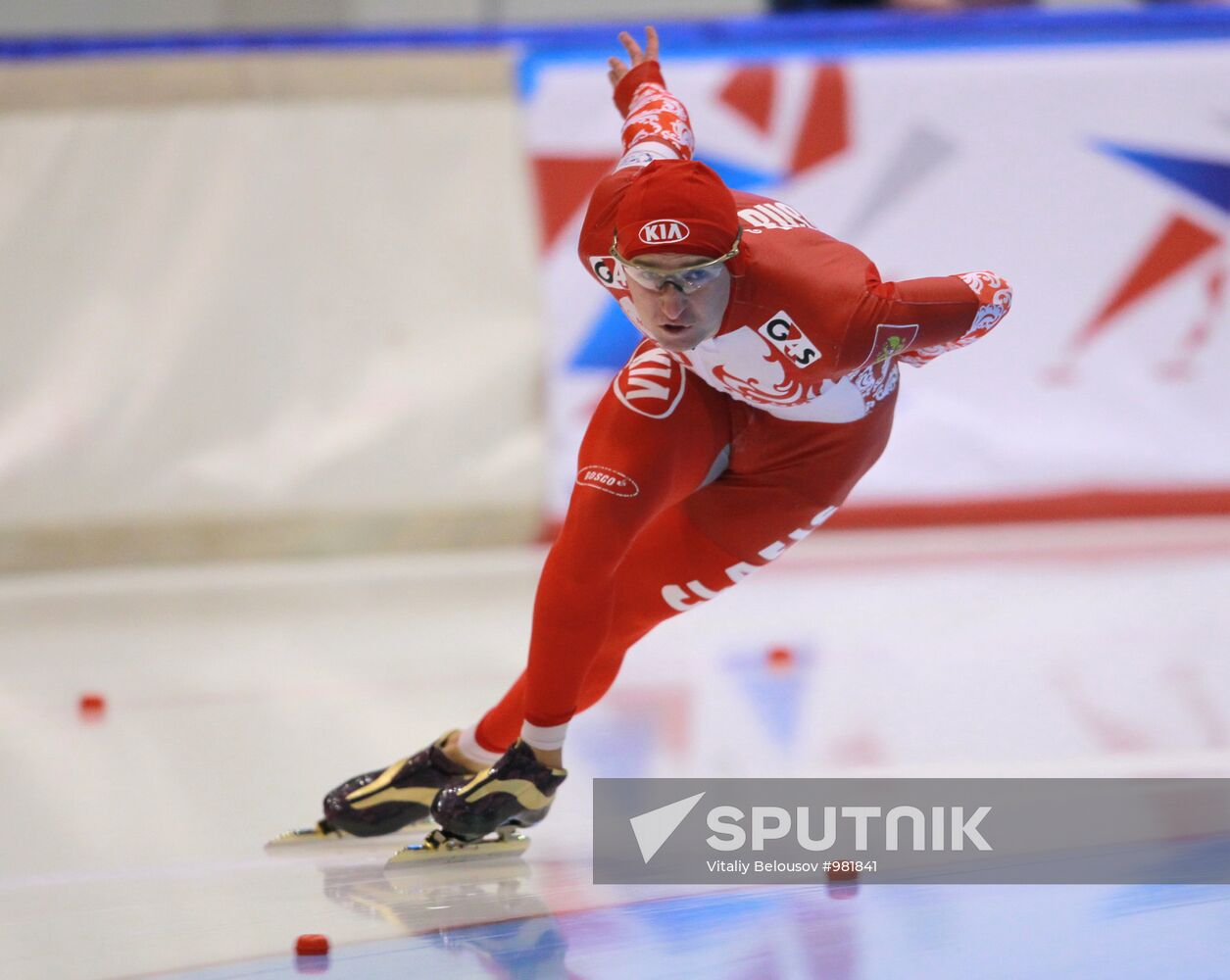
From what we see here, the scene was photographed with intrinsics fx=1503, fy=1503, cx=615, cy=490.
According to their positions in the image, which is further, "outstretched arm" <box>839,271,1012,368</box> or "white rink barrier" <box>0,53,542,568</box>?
"white rink barrier" <box>0,53,542,568</box>

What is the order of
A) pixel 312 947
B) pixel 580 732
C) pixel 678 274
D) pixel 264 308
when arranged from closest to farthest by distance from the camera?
pixel 312 947 < pixel 678 274 < pixel 580 732 < pixel 264 308

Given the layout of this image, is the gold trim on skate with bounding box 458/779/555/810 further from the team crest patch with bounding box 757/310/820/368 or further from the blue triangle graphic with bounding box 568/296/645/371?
the blue triangle graphic with bounding box 568/296/645/371

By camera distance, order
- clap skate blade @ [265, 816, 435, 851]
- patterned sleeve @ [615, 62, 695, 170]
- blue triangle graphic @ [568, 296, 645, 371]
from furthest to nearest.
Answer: blue triangle graphic @ [568, 296, 645, 371], clap skate blade @ [265, 816, 435, 851], patterned sleeve @ [615, 62, 695, 170]

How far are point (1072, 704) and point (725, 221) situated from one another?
6.09 ft

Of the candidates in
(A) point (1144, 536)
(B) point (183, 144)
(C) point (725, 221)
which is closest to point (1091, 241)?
(A) point (1144, 536)

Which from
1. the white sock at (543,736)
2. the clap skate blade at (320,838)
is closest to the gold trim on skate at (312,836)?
the clap skate blade at (320,838)

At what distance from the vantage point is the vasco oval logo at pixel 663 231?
88.3 inches

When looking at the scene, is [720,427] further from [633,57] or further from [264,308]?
[264,308]

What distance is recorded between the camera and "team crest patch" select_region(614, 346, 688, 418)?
256cm

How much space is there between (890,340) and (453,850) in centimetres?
118

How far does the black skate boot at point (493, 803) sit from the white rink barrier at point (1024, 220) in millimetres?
3242

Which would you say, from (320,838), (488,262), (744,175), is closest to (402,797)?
(320,838)

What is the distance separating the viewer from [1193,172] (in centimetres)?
589

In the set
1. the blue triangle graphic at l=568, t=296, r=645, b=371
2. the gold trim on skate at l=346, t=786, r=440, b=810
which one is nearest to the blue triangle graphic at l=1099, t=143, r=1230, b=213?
the blue triangle graphic at l=568, t=296, r=645, b=371
